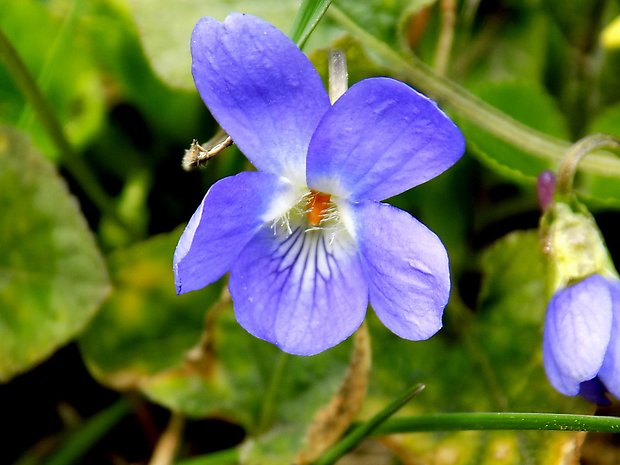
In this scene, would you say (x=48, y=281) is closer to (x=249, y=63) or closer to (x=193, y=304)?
(x=193, y=304)

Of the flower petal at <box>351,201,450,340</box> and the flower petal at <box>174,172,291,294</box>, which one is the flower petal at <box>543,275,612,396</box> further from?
the flower petal at <box>174,172,291,294</box>

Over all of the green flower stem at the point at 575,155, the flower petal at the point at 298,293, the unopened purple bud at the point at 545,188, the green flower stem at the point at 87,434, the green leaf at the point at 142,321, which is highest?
the flower petal at the point at 298,293

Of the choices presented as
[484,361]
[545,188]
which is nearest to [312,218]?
[545,188]

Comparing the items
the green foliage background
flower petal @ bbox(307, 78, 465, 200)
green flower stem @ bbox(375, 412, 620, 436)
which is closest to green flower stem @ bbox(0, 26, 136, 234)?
the green foliage background

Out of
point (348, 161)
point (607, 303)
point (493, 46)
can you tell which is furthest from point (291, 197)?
point (493, 46)

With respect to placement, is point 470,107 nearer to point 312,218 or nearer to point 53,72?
point 312,218

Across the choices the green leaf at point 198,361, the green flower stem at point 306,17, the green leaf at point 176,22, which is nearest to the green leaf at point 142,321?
the green leaf at point 198,361

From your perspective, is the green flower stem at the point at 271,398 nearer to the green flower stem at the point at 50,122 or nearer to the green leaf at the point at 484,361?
the green leaf at the point at 484,361
